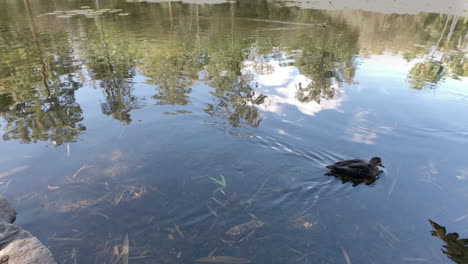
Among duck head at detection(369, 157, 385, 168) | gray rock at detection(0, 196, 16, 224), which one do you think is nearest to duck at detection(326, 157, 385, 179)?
duck head at detection(369, 157, 385, 168)

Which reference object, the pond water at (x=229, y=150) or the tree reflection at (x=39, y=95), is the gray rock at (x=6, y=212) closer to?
the pond water at (x=229, y=150)

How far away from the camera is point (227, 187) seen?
459cm

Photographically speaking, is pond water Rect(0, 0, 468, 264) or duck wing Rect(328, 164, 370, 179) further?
duck wing Rect(328, 164, 370, 179)

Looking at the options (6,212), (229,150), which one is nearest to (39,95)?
(6,212)

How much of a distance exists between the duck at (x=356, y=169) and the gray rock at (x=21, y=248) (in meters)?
4.24

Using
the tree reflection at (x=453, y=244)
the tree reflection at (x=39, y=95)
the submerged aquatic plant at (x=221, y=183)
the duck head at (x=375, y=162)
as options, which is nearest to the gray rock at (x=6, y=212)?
the tree reflection at (x=39, y=95)

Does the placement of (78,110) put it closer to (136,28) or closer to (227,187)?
(227,187)

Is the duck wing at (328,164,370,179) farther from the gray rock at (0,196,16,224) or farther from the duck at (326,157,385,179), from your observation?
the gray rock at (0,196,16,224)

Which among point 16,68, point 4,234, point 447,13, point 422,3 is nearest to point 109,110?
point 4,234

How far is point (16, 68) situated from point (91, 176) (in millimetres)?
7505

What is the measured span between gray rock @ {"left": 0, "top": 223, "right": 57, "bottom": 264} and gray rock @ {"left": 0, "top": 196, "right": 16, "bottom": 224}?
0.30 meters

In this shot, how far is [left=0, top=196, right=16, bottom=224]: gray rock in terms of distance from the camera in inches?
145

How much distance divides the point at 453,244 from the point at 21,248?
538 centimetres

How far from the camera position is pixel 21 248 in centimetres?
318
